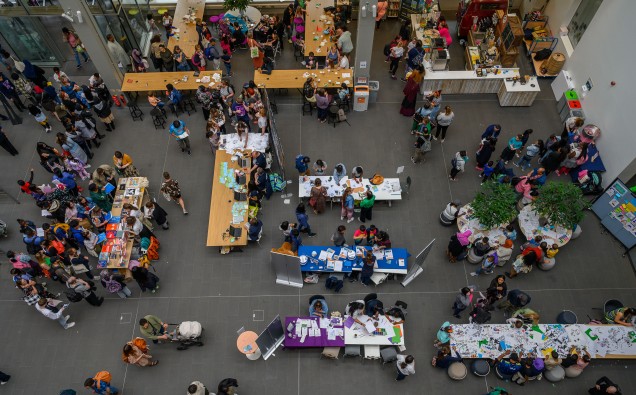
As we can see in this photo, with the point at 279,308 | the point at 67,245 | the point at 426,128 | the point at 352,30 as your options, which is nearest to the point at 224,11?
the point at 352,30

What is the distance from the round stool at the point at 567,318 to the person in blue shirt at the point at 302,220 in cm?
707

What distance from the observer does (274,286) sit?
12.9m

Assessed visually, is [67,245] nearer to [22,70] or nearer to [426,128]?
[22,70]

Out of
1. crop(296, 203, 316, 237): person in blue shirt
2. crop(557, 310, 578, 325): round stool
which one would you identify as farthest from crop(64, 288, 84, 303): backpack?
crop(557, 310, 578, 325): round stool

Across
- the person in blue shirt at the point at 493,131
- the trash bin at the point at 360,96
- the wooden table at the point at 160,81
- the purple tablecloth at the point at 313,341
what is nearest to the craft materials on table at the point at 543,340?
the purple tablecloth at the point at 313,341

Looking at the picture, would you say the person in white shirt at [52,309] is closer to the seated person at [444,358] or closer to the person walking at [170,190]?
the person walking at [170,190]

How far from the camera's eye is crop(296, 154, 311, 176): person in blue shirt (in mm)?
13914

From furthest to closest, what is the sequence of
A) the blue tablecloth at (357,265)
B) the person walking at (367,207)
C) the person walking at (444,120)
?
the person walking at (444,120) < the person walking at (367,207) < the blue tablecloth at (357,265)

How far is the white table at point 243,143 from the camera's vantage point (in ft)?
48.6

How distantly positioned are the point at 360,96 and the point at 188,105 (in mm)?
6414

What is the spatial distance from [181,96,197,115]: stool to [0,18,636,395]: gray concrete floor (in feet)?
1.61

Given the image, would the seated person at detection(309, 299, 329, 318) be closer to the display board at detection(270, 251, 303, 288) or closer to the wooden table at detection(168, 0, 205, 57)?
the display board at detection(270, 251, 303, 288)

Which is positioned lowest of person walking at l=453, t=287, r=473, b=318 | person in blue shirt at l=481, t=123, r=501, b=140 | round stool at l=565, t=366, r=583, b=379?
round stool at l=565, t=366, r=583, b=379

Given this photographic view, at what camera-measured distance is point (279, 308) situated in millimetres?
12531
